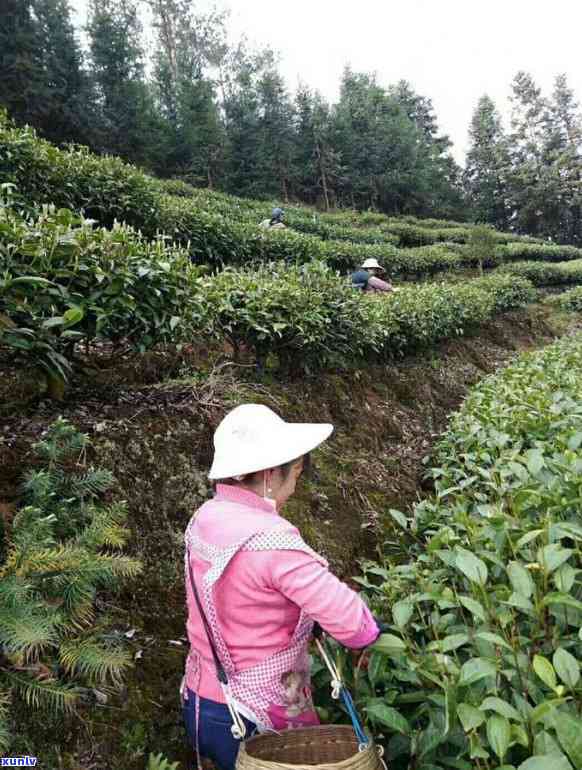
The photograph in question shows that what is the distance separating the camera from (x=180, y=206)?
7020 millimetres

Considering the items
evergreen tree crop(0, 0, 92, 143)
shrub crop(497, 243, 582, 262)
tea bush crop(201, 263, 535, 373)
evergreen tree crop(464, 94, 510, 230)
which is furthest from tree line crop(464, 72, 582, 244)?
tea bush crop(201, 263, 535, 373)

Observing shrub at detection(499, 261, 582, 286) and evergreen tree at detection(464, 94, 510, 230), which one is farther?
evergreen tree at detection(464, 94, 510, 230)

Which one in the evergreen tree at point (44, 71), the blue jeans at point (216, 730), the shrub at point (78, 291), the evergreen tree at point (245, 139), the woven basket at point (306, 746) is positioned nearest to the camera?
the woven basket at point (306, 746)

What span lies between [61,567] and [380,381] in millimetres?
4154

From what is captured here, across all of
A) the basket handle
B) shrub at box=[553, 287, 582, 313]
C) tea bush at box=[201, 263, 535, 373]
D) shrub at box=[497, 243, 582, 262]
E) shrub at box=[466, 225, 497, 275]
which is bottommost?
the basket handle

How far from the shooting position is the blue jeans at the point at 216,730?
1.44 meters

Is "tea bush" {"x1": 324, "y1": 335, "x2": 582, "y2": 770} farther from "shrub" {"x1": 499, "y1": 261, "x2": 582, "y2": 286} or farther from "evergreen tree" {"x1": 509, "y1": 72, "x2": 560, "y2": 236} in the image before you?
"evergreen tree" {"x1": 509, "y1": 72, "x2": 560, "y2": 236}

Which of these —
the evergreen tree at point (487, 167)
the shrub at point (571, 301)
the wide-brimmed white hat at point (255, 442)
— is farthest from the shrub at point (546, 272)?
the evergreen tree at point (487, 167)

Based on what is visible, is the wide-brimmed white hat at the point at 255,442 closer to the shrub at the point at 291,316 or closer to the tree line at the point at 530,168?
the shrub at the point at 291,316

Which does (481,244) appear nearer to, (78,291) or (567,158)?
(78,291)

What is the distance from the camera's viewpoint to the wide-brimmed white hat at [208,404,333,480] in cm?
147

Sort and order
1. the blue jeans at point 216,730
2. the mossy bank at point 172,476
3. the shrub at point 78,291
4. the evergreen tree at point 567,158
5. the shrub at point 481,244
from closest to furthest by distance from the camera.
→ the blue jeans at point 216,730 → the mossy bank at point 172,476 → the shrub at point 78,291 → the shrub at point 481,244 → the evergreen tree at point 567,158

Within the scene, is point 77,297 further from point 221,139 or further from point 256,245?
point 221,139

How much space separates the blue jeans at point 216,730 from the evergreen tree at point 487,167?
44096 millimetres
